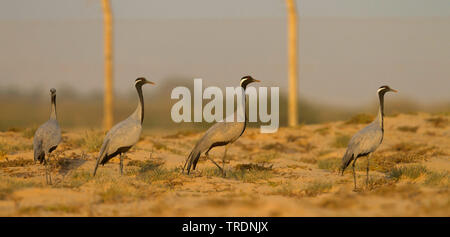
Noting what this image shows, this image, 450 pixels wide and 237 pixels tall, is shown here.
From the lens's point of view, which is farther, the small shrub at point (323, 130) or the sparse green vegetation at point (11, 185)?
the small shrub at point (323, 130)

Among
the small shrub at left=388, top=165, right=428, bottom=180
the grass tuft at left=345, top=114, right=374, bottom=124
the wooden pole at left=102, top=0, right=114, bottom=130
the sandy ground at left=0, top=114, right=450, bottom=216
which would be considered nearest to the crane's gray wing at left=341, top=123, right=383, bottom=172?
the sandy ground at left=0, top=114, right=450, bottom=216

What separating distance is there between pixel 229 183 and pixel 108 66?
12687 mm

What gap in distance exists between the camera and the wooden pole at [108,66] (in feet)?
70.3

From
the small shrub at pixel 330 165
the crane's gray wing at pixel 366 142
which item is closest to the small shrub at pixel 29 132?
the small shrub at pixel 330 165

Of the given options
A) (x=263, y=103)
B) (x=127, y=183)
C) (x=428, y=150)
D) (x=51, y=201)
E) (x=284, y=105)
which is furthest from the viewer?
(x=284, y=105)

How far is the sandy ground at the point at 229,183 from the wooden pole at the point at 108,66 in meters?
4.55

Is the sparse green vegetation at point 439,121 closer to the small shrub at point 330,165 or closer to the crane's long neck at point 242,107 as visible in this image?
the small shrub at point 330,165

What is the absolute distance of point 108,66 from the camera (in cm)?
2141

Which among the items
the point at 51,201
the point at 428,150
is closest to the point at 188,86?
the point at 428,150

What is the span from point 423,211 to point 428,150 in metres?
9.67

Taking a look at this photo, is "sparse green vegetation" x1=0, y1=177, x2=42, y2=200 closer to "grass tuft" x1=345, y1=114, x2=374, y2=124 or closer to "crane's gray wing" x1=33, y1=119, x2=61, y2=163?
"crane's gray wing" x1=33, y1=119, x2=61, y2=163

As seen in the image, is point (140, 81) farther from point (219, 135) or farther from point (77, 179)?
point (77, 179)

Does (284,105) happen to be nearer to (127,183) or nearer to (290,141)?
(290,141)

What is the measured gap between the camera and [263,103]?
29.6 metres
